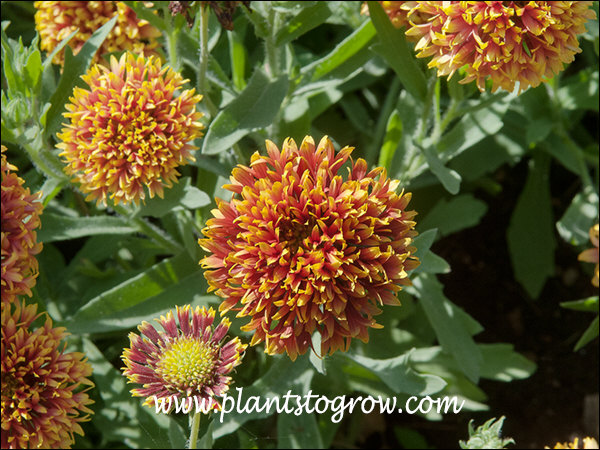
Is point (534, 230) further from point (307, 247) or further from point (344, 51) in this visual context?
point (307, 247)

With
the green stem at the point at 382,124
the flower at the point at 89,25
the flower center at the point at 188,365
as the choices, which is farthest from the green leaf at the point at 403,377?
the flower at the point at 89,25

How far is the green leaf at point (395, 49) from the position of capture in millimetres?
2629

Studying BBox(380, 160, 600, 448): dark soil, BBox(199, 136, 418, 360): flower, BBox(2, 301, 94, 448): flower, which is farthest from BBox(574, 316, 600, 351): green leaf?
BBox(2, 301, 94, 448): flower

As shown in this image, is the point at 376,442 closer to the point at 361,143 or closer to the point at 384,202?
the point at 361,143

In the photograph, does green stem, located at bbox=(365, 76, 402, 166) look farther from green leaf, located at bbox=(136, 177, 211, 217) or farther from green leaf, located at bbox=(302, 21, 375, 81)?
green leaf, located at bbox=(136, 177, 211, 217)

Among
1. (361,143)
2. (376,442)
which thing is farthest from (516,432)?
(361,143)

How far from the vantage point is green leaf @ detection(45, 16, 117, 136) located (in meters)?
2.63

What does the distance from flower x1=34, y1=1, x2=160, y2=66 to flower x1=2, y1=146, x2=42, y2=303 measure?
91 cm

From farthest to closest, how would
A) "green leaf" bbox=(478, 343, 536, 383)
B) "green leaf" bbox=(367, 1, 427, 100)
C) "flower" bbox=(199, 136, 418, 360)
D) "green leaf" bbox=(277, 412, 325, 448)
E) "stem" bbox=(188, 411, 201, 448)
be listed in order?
1. "green leaf" bbox=(478, 343, 536, 383)
2. "green leaf" bbox=(277, 412, 325, 448)
3. "green leaf" bbox=(367, 1, 427, 100)
4. "stem" bbox=(188, 411, 201, 448)
5. "flower" bbox=(199, 136, 418, 360)

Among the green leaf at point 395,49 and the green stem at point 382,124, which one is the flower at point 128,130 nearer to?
the green leaf at point 395,49

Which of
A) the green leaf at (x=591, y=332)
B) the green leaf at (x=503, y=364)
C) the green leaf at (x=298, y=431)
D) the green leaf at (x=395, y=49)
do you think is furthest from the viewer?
the green leaf at (x=503, y=364)

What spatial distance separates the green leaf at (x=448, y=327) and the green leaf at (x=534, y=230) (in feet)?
2.83

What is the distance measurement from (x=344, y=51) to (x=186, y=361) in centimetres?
141

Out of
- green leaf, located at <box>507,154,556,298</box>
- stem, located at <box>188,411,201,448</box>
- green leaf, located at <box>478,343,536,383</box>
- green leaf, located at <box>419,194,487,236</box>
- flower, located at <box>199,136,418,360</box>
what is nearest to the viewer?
flower, located at <box>199,136,418,360</box>
